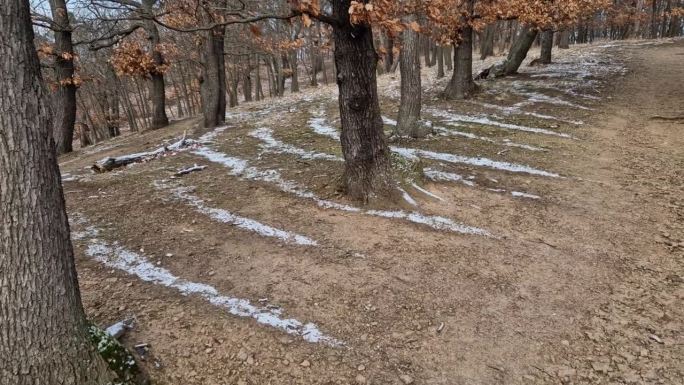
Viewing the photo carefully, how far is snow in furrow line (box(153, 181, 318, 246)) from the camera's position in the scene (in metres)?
5.14

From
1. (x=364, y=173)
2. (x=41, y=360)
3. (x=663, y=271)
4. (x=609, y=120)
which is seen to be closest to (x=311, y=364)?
(x=41, y=360)

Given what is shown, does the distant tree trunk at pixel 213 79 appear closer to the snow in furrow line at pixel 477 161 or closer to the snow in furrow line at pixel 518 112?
the snow in furrow line at pixel 477 161

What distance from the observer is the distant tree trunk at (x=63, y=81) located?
10.9 m

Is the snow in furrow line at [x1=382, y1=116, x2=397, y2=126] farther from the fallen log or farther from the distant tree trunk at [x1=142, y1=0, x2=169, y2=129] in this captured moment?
the distant tree trunk at [x1=142, y1=0, x2=169, y2=129]

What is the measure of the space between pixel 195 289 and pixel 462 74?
1062 centimetres

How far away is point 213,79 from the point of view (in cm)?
1138

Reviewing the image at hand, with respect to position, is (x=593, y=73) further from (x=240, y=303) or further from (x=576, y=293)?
(x=240, y=303)

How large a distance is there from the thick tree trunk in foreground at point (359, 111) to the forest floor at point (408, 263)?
0.41 m

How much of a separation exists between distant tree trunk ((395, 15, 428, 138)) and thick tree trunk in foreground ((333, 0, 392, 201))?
2.92 meters

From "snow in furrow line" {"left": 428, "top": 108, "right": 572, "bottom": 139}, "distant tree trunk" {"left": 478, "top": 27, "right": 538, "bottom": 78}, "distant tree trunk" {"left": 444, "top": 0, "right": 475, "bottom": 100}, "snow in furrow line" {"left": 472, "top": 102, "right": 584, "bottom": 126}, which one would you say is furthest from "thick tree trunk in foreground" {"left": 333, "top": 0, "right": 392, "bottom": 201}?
"distant tree trunk" {"left": 478, "top": 27, "right": 538, "bottom": 78}

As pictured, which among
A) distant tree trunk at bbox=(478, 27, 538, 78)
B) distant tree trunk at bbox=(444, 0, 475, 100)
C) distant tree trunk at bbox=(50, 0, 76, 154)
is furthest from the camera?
distant tree trunk at bbox=(478, 27, 538, 78)

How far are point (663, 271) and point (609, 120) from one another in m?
6.66

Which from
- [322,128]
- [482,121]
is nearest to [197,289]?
[322,128]

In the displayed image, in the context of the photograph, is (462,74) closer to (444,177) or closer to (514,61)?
(514,61)
